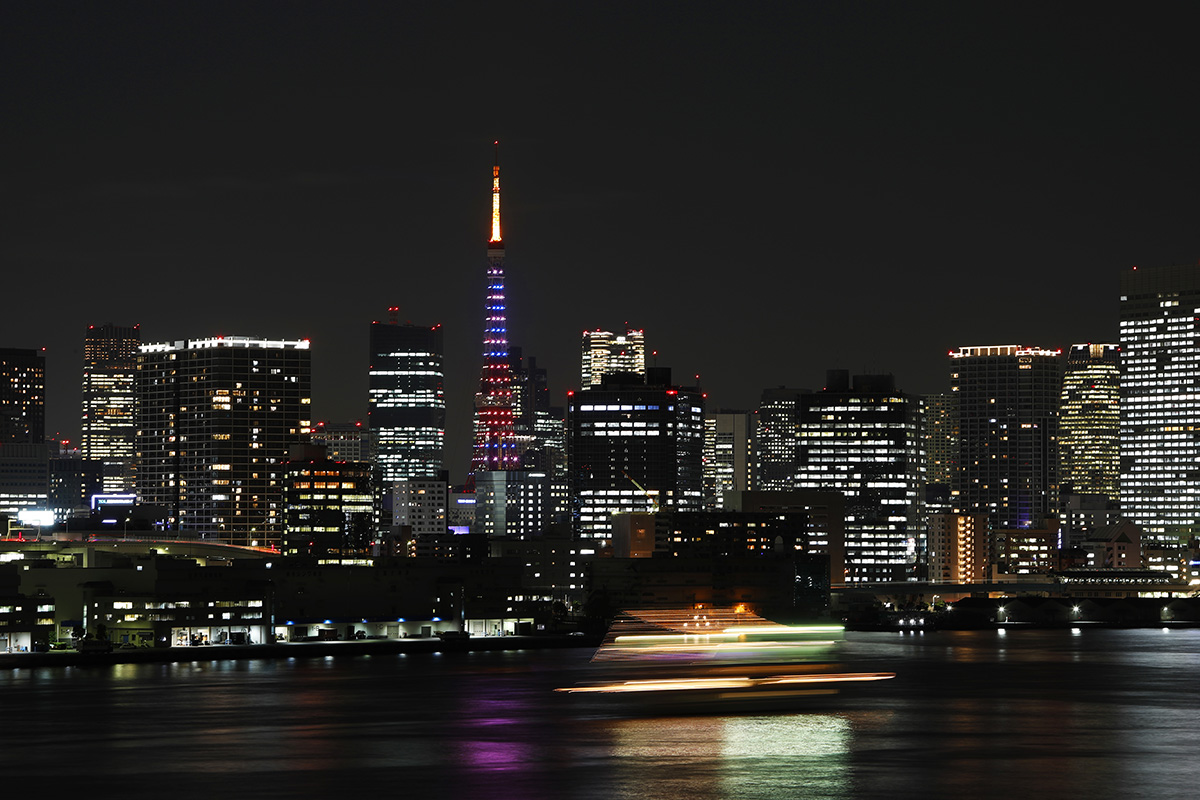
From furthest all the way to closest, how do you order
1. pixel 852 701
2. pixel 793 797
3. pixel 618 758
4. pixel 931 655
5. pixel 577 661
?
1. pixel 931 655
2. pixel 577 661
3. pixel 852 701
4. pixel 618 758
5. pixel 793 797

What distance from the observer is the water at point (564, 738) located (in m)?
45.5

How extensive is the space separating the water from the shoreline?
835 cm

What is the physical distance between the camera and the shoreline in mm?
101625

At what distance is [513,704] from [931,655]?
47.1 m

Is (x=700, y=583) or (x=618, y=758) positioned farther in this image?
(x=700, y=583)

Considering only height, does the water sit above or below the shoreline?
above

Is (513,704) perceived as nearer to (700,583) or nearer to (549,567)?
(700,583)

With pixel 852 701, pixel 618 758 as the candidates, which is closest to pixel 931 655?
pixel 852 701

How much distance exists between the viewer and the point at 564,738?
56.1 meters

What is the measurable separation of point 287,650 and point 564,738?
59.9 meters

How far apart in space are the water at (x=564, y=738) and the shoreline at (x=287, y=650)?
27.4ft

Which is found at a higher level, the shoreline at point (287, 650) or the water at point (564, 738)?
the water at point (564, 738)

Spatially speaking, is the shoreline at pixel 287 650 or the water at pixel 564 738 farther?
the shoreline at pixel 287 650

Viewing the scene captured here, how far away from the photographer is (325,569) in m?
127
